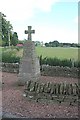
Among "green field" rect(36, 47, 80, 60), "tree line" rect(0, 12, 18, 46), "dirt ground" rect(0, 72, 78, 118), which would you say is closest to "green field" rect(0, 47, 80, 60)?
"green field" rect(36, 47, 80, 60)

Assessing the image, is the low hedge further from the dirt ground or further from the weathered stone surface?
the dirt ground

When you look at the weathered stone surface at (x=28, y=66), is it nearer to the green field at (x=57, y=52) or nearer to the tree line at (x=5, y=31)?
the tree line at (x=5, y=31)

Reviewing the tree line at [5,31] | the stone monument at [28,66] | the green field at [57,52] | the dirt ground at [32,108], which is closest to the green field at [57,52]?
the green field at [57,52]

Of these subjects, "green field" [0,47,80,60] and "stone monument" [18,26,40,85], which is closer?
"stone monument" [18,26,40,85]

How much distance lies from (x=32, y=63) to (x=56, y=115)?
11.0 feet

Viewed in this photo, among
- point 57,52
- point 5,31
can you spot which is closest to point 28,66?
point 57,52

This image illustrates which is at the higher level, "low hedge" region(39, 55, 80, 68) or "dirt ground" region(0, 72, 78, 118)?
"low hedge" region(39, 55, 80, 68)

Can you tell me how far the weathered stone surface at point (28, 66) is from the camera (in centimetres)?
829

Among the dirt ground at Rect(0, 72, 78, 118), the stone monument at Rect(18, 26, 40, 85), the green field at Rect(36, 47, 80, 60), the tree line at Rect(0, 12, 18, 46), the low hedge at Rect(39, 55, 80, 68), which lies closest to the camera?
the dirt ground at Rect(0, 72, 78, 118)

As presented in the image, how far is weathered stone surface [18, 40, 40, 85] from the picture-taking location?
829 cm

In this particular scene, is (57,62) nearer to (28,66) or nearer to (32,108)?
(28,66)

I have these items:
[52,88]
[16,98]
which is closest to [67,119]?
[52,88]

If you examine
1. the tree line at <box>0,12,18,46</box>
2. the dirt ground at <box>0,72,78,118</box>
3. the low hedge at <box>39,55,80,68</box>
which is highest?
the tree line at <box>0,12,18,46</box>

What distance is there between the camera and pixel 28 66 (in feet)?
27.3
